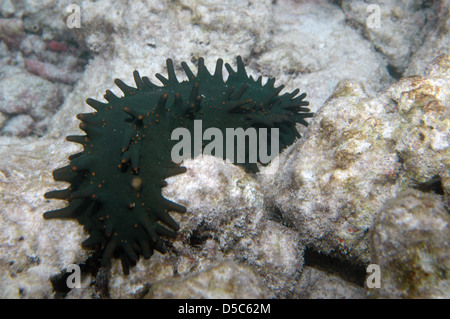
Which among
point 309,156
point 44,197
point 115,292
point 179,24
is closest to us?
point 115,292

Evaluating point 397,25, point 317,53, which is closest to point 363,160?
point 317,53

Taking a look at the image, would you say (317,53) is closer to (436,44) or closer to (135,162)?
(436,44)

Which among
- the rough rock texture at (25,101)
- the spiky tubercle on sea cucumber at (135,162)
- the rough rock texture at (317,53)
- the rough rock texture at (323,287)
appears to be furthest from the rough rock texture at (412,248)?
the rough rock texture at (25,101)

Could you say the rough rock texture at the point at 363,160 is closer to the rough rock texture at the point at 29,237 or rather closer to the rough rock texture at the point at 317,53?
the rough rock texture at the point at 317,53

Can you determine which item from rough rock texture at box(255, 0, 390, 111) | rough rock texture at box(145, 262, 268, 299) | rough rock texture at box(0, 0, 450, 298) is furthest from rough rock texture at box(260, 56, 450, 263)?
rough rock texture at box(255, 0, 390, 111)

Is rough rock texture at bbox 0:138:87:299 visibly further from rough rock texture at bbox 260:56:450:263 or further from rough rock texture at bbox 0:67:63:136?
rough rock texture at bbox 0:67:63:136
